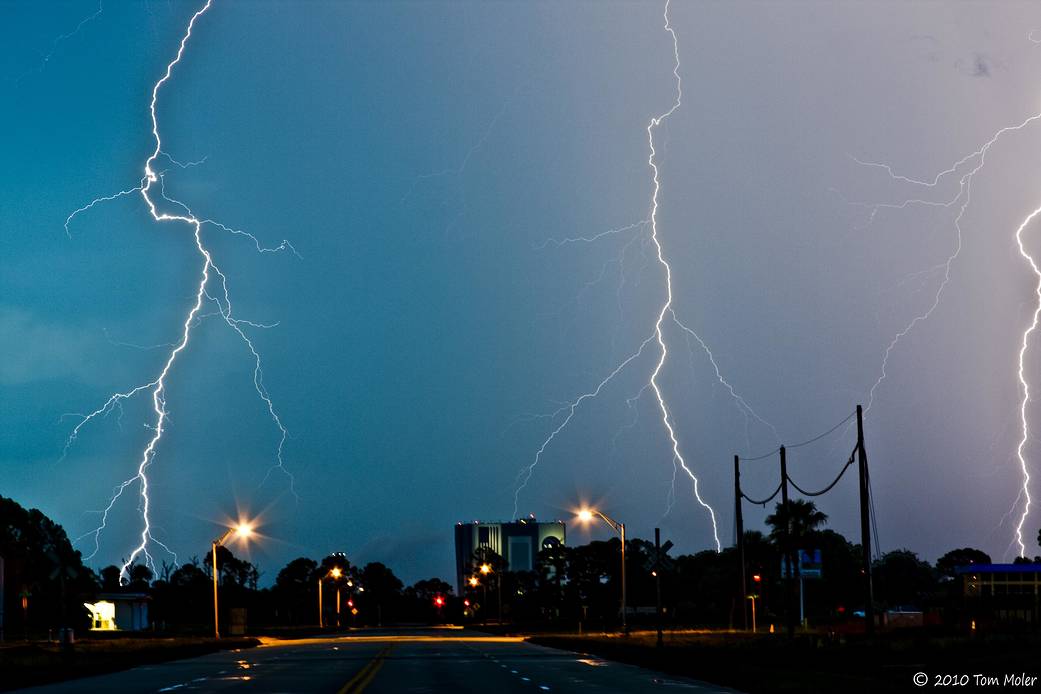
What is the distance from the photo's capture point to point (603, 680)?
110ft

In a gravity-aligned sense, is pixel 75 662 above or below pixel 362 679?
below

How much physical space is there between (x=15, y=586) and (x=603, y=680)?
9147 centimetres

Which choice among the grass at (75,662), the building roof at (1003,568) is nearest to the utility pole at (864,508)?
the grass at (75,662)

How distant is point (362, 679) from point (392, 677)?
143cm

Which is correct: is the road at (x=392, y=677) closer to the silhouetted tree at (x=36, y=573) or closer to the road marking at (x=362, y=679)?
the road marking at (x=362, y=679)

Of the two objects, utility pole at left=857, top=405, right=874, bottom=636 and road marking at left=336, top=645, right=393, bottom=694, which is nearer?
road marking at left=336, top=645, right=393, bottom=694

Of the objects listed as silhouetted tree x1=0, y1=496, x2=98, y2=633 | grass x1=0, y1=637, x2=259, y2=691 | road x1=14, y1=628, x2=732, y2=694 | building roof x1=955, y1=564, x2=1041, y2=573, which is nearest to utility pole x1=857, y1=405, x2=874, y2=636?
road x1=14, y1=628, x2=732, y2=694

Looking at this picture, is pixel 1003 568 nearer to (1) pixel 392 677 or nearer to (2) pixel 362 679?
(1) pixel 392 677

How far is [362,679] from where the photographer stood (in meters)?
33.0

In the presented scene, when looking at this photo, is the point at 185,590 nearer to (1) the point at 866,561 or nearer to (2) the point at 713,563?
(2) the point at 713,563

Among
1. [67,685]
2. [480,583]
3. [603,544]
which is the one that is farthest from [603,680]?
[480,583]

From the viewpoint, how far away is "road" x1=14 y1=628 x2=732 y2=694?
99.0 ft

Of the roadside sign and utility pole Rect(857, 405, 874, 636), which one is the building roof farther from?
utility pole Rect(857, 405, 874, 636)

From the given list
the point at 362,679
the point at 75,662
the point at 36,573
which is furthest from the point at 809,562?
the point at 362,679
